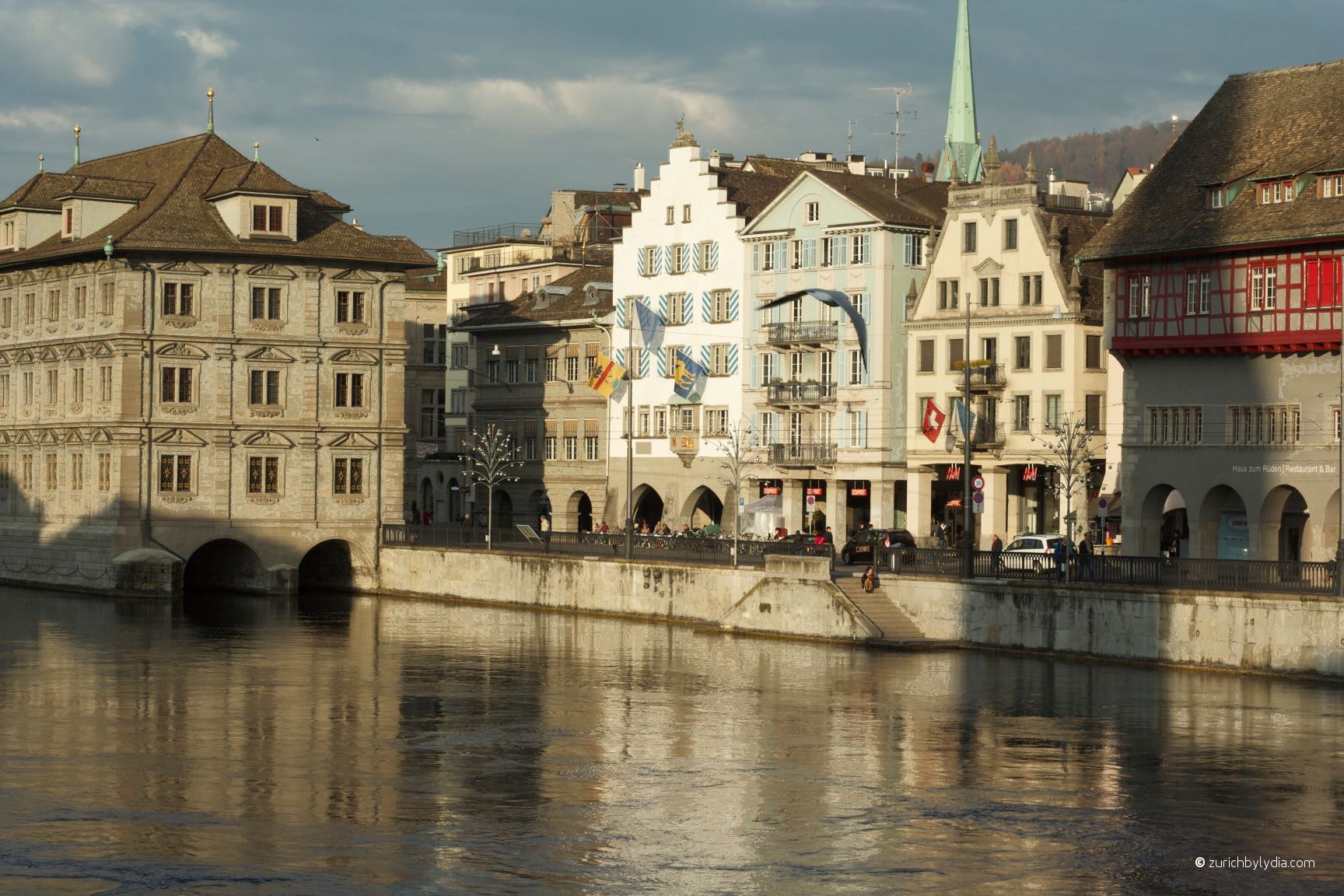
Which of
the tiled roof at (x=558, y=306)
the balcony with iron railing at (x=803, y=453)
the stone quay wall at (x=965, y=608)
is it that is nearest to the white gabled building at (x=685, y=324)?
the tiled roof at (x=558, y=306)

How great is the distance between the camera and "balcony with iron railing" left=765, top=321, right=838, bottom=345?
3620 inches

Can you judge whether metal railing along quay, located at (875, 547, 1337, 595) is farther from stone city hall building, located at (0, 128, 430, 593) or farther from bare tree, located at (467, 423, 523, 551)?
bare tree, located at (467, 423, 523, 551)

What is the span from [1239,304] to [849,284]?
27655 mm

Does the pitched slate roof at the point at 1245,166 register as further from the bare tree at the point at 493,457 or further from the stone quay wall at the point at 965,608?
the bare tree at the point at 493,457

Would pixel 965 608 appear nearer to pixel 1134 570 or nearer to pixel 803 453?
pixel 1134 570

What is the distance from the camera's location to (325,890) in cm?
2952

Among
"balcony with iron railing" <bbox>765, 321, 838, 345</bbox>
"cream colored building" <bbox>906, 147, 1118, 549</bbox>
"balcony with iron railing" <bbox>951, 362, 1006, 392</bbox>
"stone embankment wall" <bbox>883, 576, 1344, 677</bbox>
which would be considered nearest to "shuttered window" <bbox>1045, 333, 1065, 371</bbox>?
"cream colored building" <bbox>906, 147, 1118, 549</bbox>

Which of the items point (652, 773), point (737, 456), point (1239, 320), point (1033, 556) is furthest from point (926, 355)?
point (652, 773)

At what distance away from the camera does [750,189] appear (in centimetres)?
9912

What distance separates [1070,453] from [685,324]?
82.4 ft

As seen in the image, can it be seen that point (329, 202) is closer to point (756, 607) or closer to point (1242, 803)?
point (756, 607)

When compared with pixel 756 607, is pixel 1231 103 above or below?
above

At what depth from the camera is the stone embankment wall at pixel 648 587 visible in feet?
216

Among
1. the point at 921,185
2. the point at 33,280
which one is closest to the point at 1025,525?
the point at 921,185
